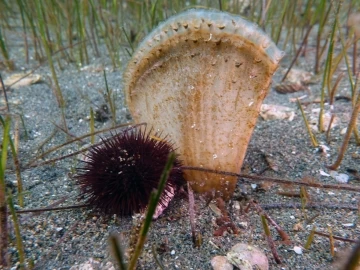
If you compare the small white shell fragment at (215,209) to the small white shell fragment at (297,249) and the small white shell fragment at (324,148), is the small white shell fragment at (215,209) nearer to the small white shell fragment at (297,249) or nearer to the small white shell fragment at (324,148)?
the small white shell fragment at (297,249)

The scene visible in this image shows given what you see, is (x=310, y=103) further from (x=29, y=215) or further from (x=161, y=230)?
(x=29, y=215)

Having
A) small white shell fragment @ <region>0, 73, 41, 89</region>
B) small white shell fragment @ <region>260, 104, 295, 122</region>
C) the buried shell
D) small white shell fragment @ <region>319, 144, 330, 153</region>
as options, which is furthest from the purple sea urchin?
small white shell fragment @ <region>0, 73, 41, 89</region>

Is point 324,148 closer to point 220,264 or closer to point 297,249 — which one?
point 297,249

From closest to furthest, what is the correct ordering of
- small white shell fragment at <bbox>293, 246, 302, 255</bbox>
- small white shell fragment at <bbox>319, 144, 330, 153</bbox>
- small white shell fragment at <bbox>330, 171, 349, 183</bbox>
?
small white shell fragment at <bbox>293, 246, 302, 255</bbox>, small white shell fragment at <bbox>330, 171, 349, 183</bbox>, small white shell fragment at <bbox>319, 144, 330, 153</bbox>

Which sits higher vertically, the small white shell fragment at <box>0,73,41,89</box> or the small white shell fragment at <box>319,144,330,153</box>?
the small white shell fragment at <box>0,73,41,89</box>

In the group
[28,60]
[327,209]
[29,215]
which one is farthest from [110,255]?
[28,60]

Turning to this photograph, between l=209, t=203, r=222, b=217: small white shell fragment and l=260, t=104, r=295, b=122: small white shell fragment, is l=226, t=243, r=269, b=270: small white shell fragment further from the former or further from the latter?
l=260, t=104, r=295, b=122: small white shell fragment

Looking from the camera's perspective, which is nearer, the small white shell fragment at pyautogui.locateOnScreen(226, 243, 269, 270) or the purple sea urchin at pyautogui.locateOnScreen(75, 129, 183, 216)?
the small white shell fragment at pyautogui.locateOnScreen(226, 243, 269, 270)

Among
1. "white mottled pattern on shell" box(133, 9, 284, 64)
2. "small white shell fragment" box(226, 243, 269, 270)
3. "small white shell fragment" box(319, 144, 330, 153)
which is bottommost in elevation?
"small white shell fragment" box(226, 243, 269, 270)
